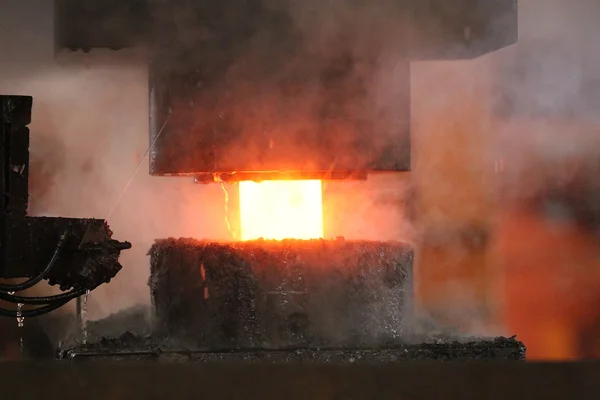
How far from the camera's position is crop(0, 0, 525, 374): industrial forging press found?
1440mm

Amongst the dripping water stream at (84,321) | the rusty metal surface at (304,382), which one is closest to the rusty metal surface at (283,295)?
the dripping water stream at (84,321)

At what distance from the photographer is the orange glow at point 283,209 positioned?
161cm

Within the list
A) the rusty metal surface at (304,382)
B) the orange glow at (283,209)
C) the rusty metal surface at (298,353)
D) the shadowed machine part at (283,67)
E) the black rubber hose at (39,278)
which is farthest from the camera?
the orange glow at (283,209)

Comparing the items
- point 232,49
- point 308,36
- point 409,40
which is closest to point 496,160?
point 409,40

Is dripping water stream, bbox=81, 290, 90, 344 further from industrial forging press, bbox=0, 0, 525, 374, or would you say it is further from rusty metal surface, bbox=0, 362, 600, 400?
rusty metal surface, bbox=0, 362, 600, 400

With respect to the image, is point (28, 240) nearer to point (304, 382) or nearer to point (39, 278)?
point (39, 278)

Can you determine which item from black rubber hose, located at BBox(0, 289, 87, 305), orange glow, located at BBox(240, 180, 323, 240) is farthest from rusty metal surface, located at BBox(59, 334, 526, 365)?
orange glow, located at BBox(240, 180, 323, 240)

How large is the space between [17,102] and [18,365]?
56 cm

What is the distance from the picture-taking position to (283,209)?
162 centimetres

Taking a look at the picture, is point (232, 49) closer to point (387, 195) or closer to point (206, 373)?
point (387, 195)

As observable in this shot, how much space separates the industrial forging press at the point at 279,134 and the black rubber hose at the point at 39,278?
233 mm

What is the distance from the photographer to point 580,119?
194cm

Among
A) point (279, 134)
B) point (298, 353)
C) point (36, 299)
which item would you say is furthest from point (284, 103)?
point (36, 299)

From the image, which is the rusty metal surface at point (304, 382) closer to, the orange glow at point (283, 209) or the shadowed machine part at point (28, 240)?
the shadowed machine part at point (28, 240)
